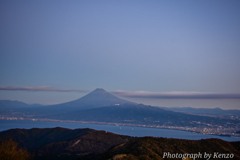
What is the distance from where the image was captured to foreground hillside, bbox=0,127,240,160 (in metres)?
27.4

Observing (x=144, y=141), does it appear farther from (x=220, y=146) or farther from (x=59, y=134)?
(x=59, y=134)

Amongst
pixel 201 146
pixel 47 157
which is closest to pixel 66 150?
pixel 47 157

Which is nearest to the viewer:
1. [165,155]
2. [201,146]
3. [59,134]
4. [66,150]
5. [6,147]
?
[165,155]

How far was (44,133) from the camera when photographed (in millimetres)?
94375

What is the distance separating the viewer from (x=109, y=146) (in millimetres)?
63812

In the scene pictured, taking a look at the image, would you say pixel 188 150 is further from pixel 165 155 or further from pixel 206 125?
pixel 206 125

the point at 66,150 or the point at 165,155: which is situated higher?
the point at 165,155

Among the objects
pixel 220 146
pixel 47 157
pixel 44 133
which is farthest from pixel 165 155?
pixel 44 133

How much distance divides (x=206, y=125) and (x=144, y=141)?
540ft

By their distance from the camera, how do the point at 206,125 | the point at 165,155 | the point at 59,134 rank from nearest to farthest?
1. the point at 165,155
2. the point at 59,134
3. the point at 206,125

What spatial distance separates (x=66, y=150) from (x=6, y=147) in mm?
31027

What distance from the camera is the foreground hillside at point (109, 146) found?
2740 cm

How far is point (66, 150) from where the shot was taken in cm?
5866

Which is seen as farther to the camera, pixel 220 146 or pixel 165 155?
pixel 220 146
